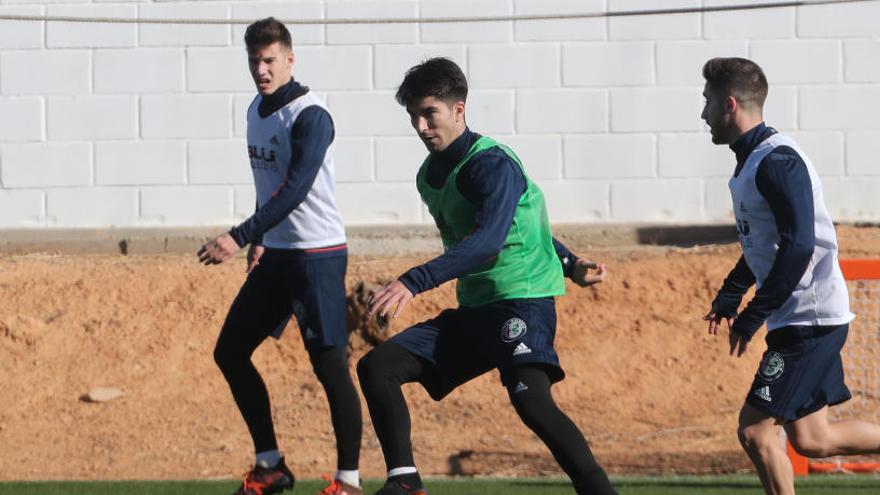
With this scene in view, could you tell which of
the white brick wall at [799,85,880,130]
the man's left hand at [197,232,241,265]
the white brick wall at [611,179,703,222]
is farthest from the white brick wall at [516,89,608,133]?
the man's left hand at [197,232,241,265]

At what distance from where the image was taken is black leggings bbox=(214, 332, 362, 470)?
21.9 feet

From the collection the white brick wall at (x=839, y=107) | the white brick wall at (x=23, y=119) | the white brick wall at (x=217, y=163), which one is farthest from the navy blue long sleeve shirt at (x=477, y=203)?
the white brick wall at (x=23, y=119)

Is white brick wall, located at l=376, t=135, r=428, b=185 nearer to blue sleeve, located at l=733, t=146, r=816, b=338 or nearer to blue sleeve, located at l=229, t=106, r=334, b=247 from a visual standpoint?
blue sleeve, located at l=229, t=106, r=334, b=247

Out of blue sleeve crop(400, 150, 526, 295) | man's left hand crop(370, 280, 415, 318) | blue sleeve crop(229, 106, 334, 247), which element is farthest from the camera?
blue sleeve crop(229, 106, 334, 247)

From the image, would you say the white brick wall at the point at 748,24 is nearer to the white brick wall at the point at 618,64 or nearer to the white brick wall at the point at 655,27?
the white brick wall at the point at 655,27

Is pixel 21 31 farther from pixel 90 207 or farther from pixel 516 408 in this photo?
pixel 516 408

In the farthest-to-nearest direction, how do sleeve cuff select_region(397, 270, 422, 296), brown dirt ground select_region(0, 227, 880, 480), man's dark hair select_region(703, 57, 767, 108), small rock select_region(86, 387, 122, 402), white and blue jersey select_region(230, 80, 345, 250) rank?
1. small rock select_region(86, 387, 122, 402)
2. brown dirt ground select_region(0, 227, 880, 480)
3. white and blue jersey select_region(230, 80, 345, 250)
4. man's dark hair select_region(703, 57, 767, 108)
5. sleeve cuff select_region(397, 270, 422, 296)

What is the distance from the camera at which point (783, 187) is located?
523 cm

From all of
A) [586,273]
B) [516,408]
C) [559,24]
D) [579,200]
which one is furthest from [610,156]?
[516,408]

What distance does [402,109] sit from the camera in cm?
1108

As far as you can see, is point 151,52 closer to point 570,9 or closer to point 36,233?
point 36,233

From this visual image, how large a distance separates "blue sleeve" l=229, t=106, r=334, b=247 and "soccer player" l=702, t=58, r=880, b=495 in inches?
70.4

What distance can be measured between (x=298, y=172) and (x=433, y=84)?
1.23 metres

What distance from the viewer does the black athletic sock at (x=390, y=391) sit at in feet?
18.0
